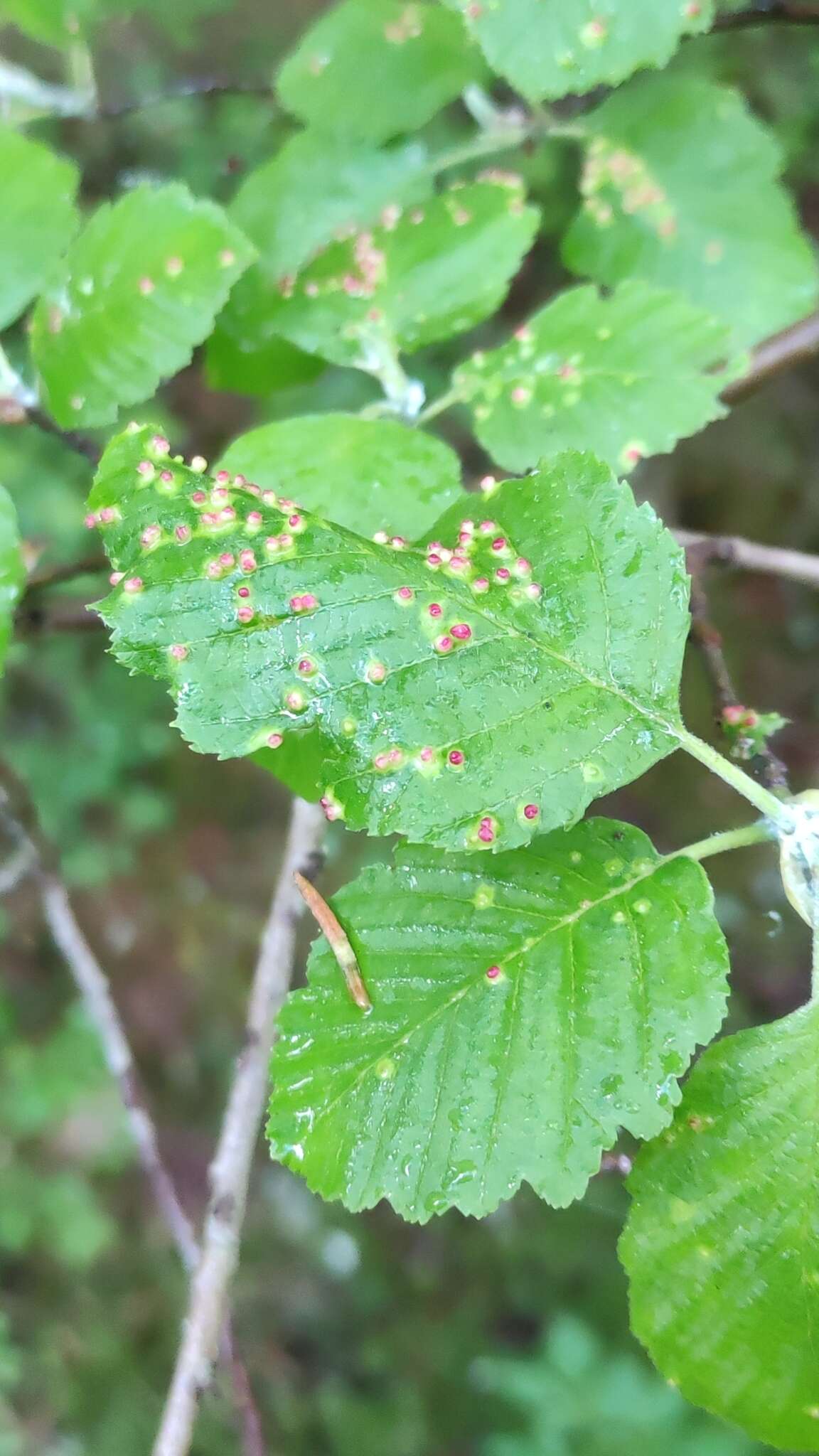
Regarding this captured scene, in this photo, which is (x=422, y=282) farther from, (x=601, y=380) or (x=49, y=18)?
(x=49, y=18)

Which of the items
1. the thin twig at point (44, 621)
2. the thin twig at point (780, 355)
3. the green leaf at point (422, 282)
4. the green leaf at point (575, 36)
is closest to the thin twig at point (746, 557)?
the thin twig at point (780, 355)

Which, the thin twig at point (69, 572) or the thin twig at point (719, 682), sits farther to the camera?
the thin twig at point (69, 572)

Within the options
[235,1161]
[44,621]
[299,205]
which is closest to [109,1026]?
[235,1161]

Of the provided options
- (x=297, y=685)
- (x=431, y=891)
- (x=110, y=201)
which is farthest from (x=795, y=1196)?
(x=110, y=201)

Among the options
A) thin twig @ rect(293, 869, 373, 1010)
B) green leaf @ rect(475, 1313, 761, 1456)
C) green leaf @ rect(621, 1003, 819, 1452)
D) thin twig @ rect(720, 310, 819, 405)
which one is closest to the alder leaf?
thin twig @ rect(720, 310, 819, 405)

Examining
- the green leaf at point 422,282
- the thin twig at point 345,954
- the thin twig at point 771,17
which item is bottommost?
the thin twig at point 345,954

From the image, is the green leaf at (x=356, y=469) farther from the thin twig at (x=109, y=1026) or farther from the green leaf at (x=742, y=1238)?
the thin twig at (x=109, y=1026)

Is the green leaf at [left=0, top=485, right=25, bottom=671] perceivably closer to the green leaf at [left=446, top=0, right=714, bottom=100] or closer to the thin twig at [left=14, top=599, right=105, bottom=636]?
the thin twig at [left=14, top=599, right=105, bottom=636]
